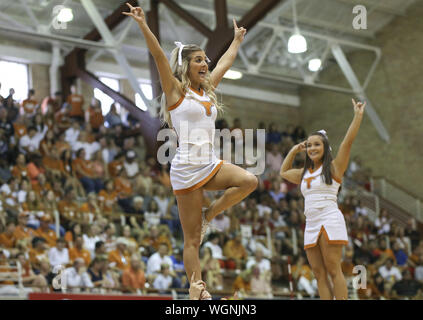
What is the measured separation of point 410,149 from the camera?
19438 millimetres

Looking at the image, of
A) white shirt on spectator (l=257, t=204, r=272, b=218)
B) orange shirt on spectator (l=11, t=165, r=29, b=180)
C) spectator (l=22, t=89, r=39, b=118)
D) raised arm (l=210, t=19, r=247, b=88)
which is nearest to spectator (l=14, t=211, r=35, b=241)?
orange shirt on spectator (l=11, t=165, r=29, b=180)

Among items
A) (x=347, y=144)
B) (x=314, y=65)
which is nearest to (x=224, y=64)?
(x=347, y=144)

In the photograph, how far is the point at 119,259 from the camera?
34.3ft

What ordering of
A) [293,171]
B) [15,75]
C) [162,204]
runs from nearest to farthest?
[293,171]
[162,204]
[15,75]

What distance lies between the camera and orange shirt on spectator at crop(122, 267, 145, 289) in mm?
9934

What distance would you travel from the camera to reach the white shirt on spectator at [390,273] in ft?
44.3

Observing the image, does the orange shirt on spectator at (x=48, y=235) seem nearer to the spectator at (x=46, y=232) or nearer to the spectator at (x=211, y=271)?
the spectator at (x=46, y=232)

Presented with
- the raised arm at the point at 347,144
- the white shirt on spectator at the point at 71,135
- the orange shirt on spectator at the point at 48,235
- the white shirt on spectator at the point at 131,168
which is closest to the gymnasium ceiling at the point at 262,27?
the white shirt on spectator at the point at 71,135

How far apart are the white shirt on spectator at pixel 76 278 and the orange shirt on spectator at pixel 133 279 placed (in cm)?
52

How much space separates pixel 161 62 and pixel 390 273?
10307mm

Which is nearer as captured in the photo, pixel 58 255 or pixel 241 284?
pixel 58 255

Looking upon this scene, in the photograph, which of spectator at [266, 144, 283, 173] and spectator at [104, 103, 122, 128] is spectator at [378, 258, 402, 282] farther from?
spectator at [104, 103, 122, 128]

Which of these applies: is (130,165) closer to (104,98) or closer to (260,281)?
(104,98)
